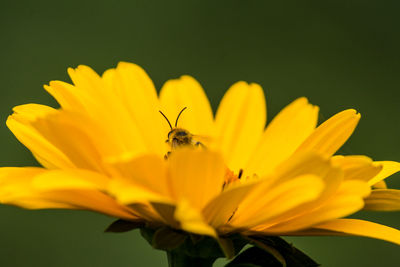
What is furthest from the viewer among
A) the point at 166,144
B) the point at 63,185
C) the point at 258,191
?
the point at 166,144

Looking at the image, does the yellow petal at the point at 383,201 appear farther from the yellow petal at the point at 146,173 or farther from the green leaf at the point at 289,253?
the yellow petal at the point at 146,173

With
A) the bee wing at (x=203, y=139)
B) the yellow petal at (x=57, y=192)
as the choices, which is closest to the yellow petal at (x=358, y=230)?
the yellow petal at (x=57, y=192)

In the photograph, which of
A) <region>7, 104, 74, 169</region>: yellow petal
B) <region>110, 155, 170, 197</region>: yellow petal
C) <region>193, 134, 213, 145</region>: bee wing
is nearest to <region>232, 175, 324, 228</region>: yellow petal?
<region>110, 155, 170, 197</region>: yellow petal

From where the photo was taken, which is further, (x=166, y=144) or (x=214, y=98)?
(x=214, y=98)

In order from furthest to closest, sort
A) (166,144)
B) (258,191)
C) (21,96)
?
(21,96) < (166,144) < (258,191)

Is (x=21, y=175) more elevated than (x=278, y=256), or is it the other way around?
(x=21, y=175)

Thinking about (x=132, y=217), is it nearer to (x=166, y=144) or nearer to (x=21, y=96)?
(x=166, y=144)

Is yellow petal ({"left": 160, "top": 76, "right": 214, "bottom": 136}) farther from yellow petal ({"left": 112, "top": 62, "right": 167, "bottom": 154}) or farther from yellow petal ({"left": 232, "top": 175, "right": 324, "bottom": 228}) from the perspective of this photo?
yellow petal ({"left": 232, "top": 175, "right": 324, "bottom": 228})

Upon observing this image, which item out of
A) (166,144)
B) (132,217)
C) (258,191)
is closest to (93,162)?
(132,217)
